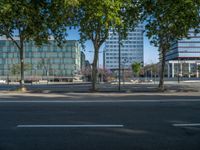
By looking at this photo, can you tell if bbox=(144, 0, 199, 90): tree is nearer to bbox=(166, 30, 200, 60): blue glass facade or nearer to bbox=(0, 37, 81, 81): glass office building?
bbox=(0, 37, 81, 81): glass office building

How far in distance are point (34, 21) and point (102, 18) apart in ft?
19.7

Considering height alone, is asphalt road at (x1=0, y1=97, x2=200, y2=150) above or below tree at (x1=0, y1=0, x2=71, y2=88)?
below

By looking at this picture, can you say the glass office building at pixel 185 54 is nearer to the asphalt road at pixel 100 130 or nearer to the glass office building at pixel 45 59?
the glass office building at pixel 45 59

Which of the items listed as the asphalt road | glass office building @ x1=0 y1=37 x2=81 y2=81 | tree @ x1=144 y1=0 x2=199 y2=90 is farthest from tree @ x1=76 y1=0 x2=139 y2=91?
glass office building @ x1=0 y1=37 x2=81 y2=81

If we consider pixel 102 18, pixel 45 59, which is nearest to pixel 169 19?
pixel 102 18

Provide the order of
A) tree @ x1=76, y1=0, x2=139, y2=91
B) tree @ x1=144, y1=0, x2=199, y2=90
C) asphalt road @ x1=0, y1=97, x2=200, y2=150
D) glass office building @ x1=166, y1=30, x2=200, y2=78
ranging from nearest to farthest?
asphalt road @ x1=0, y1=97, x2=200, y2=150 → tree @ x1=76, y1=0, x2=139, y2=91 → tree @ x1=144, y1=0, x2=199, y2=90 → glass office building @ x1=166, y1=30, x2=200, y2=78

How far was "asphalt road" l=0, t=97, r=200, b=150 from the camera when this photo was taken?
27.0ft

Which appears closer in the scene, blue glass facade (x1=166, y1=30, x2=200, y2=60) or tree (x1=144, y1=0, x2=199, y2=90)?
tree (x1=144, y1=0, x2=199, y2=90)

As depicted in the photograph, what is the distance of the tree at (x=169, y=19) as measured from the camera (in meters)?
33.0

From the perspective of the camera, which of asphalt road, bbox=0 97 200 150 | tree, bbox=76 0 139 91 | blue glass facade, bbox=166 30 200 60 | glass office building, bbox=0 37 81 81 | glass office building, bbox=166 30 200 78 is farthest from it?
blue glass facade, bbox=166 30 200 60

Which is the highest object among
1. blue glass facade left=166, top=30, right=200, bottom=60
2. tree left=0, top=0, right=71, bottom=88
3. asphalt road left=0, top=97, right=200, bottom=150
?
blue glass facade left=166, top=30, right=200, bottom=60

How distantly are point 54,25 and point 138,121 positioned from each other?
927 inches

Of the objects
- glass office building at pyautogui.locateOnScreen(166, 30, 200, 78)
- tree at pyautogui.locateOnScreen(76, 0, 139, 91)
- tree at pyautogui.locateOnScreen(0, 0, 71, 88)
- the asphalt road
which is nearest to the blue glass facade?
glass office building at pyautogui.locateOnScreen(166, 30, 200, 78)

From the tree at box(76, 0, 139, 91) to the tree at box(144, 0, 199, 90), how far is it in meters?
1.56
